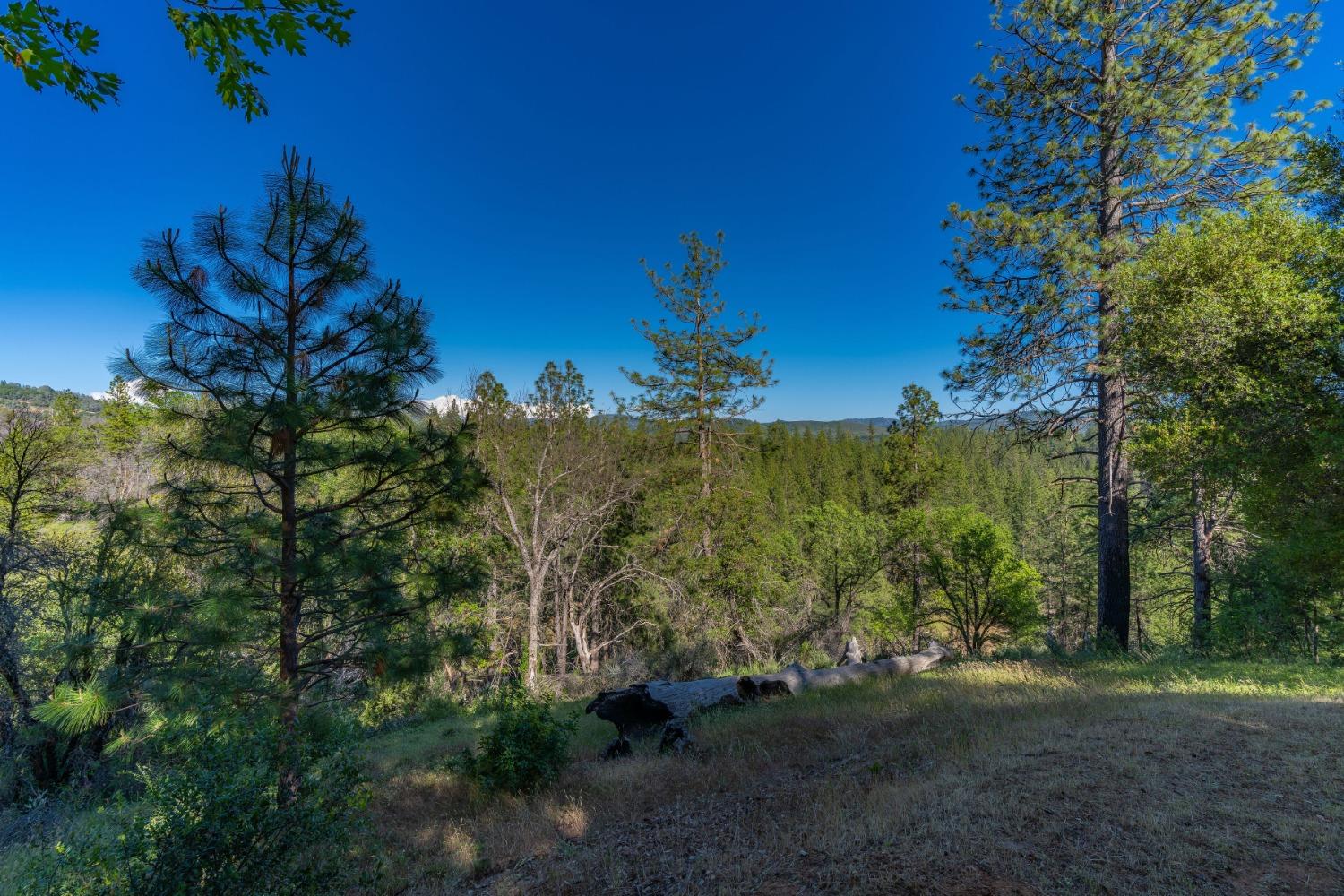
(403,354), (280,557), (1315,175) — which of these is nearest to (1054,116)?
(1315,175)

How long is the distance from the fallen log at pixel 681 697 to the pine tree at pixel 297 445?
401cm

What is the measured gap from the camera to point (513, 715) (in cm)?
676

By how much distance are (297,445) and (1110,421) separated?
13.2 m

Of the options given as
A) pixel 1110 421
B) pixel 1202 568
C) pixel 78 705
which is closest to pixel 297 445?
pixel 78 705

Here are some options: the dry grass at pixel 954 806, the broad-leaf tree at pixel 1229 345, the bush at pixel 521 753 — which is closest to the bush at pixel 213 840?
Answer: the dry grass at pixel 954 806

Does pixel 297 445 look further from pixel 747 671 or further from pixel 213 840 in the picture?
pixel 747 671

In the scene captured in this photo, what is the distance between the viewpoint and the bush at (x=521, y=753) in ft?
21.1

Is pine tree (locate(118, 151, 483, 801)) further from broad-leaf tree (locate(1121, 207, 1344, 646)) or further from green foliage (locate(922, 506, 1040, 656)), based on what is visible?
green foliage (locate(922, 506, 1040, 656))

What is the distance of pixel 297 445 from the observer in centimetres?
520

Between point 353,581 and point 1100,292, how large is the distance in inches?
526

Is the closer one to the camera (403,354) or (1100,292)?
(403,354)

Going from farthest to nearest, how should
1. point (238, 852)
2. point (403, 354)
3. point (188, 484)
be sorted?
point (403, 354), point (188, 484), point (238, 852)

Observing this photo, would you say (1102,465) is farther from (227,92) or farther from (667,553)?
(227,92)

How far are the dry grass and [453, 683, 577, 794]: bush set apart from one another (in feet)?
1.03
